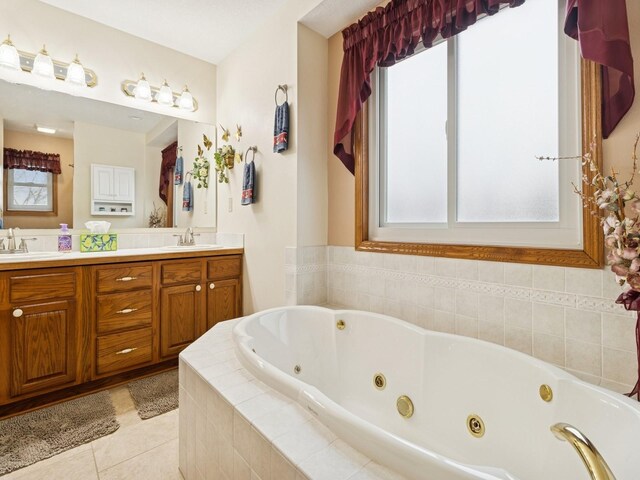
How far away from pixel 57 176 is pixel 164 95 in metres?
1.07

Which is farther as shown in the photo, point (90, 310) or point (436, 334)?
point (90, 310)

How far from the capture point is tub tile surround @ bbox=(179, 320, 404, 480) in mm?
773

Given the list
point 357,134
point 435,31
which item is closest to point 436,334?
point 357,134

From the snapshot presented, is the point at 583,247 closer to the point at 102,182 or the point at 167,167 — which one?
the point at 167,167

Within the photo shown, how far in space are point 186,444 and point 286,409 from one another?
661mm

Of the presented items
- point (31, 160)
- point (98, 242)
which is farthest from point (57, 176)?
point (98, 242)

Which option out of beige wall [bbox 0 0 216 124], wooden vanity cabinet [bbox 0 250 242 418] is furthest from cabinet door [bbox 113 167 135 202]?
wooden vanity cabinet [bbox 0 250 242 418]

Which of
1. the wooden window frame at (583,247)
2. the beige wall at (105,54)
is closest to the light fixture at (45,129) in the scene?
the beige wall at (105,54)

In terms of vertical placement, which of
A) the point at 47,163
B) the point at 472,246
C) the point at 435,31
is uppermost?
the point at 435,31

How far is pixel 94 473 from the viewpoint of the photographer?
4.60 ft

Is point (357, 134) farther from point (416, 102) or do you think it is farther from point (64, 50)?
point (64, 50)

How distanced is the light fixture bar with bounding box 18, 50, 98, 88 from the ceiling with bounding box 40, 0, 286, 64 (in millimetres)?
397

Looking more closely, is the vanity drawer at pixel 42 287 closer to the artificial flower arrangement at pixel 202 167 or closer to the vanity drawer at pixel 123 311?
the vanity drawer at pixel 123 311

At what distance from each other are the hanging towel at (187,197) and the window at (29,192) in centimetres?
94
